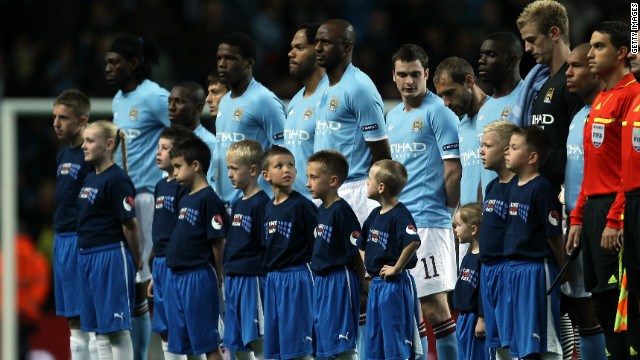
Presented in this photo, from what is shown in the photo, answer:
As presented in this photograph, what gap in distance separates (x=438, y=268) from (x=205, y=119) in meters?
2.89

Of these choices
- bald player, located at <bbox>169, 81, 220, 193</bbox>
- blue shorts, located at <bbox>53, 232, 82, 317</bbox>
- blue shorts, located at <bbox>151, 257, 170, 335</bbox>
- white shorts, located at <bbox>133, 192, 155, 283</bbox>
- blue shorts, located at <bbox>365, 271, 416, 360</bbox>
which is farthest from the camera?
white shorts, located at <bbox>133, 192, 155, 283</bbox>

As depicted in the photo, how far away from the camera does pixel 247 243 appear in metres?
6.25

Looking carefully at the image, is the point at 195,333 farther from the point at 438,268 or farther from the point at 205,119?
the point at 205,119

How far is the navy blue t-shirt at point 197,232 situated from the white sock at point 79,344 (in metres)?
1.03

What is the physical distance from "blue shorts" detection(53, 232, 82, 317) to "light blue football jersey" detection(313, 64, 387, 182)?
189cm

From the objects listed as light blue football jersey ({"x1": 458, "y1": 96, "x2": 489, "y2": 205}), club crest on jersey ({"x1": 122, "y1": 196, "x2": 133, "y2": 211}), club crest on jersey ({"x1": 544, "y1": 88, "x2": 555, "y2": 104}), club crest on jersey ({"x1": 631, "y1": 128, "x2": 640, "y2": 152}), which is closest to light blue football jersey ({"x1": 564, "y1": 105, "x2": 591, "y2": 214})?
club crest on jersey ({"x1": 544, "y1": 88, "x2": 555, "y2": 104})

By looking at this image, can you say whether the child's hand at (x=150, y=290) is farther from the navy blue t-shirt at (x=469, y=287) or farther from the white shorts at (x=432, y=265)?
the navy blue t-shirt at (x=469, y=287)

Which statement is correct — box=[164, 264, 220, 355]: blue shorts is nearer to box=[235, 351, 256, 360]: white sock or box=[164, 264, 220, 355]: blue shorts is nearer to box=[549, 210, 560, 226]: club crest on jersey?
box=[235, 351, 256, 360]: white sock

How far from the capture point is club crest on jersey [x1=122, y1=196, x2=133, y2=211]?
272 inches

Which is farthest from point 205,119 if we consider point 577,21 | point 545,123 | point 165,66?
point 577,21

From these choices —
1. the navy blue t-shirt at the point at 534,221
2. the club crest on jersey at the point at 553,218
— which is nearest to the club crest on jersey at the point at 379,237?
the navy blue t-shirt at the point at 534,221

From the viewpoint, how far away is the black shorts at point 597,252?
16.8 ft

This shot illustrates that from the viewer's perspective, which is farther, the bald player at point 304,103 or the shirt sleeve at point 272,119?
the shirt sleeve at point 272,119

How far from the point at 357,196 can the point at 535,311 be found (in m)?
1.52
